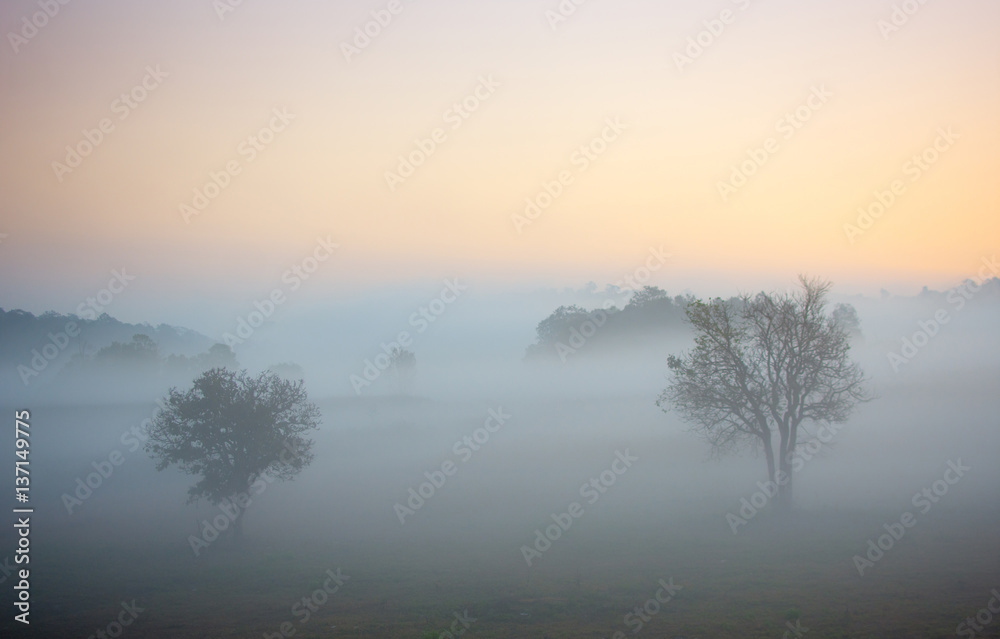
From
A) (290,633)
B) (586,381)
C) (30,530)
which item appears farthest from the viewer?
(586,381)

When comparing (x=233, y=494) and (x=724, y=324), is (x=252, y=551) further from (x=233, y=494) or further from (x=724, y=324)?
(x=724, y=324)

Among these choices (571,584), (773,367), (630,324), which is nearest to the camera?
(571,584)

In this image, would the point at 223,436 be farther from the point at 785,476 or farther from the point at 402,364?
the point at 402,364

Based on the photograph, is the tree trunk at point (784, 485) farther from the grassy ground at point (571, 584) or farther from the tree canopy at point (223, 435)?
the tree canopy at point (223, 435)

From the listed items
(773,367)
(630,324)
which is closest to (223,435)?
(773,367)

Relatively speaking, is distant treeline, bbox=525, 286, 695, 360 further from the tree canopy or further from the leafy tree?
the tree canopy

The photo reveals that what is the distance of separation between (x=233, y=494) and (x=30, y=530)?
60.2ft

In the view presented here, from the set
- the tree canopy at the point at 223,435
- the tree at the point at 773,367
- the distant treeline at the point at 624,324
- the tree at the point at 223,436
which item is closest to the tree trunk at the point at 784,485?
the tree at the point at 773,367

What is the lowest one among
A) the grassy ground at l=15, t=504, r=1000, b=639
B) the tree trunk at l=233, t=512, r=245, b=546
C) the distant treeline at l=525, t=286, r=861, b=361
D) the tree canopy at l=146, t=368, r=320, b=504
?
the grassy ground at l=15, t=504, r=1000, b=639

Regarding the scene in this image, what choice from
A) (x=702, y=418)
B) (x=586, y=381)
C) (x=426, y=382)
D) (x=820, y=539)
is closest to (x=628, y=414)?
(x=586, y=381)

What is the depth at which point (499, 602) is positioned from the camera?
2231cm

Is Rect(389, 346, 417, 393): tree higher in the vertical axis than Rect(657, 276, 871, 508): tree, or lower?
higher

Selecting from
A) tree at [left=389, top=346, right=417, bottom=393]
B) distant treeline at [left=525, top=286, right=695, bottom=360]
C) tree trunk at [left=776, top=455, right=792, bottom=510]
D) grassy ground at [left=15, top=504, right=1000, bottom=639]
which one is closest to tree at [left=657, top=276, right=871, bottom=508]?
tree trunk at [left=776, top=455, right=792, bottom=510]

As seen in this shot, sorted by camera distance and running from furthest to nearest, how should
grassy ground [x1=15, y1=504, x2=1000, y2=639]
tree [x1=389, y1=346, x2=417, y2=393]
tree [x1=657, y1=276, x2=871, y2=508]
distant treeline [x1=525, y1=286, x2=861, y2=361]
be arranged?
tree [x1=389, y1=346, x2=417, y2=393], distant treeline [x1=525, y1=286, x2=861, y2=361], tree [x1=657, y1=276, x2=871, y2=508], grassy ground [x1=15, y1=504, x2=1000, y2=639]
